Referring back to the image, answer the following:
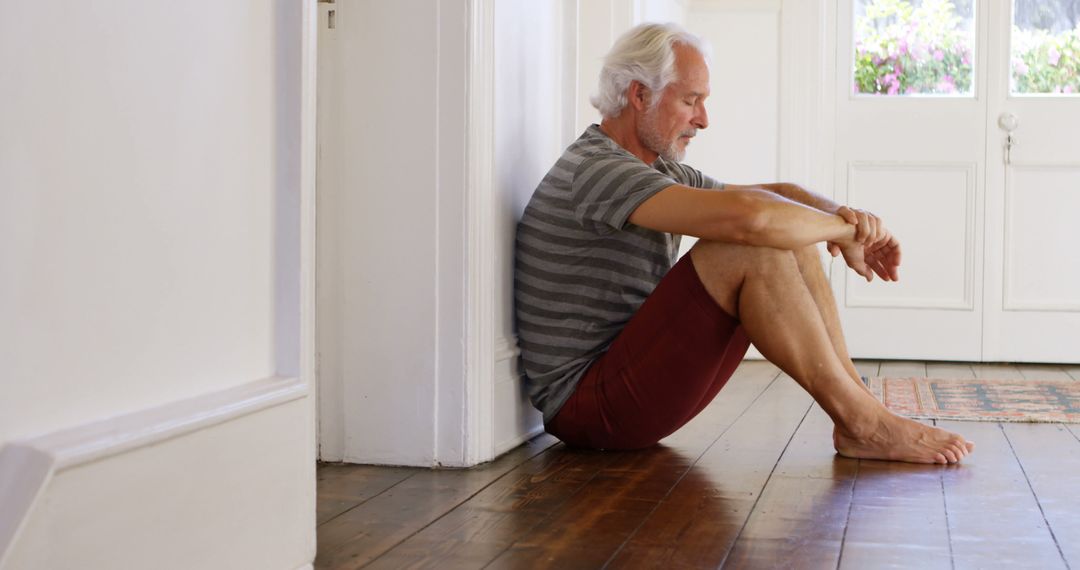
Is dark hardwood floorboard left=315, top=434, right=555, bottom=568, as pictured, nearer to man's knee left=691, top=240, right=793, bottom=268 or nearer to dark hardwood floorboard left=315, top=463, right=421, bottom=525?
dark hardwood floorboard left=315, top=463, right=421, bottom=525

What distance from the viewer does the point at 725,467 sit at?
227 cm

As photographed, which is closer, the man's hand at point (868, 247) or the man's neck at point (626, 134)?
the man's hand at point (868, 247)

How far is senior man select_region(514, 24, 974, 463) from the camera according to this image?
2158mm

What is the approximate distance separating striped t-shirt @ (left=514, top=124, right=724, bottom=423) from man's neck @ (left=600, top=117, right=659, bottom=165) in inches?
2.4

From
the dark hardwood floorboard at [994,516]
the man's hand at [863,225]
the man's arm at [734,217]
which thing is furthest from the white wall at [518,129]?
the dark hardwood floorboard at [994,516]

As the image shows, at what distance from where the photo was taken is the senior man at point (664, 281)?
216 centimetres

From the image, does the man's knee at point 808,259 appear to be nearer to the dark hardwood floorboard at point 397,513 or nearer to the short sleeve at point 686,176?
the short sleeve at point 686,176

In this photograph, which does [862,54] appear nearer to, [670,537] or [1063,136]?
[1063,136]

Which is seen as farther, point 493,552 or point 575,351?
point 575,351

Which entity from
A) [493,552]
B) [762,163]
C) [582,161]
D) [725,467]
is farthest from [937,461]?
[762,163]

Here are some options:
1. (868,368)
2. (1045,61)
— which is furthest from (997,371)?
(1045,61)

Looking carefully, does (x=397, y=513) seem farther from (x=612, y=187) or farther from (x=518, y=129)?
(x=518, y=129)

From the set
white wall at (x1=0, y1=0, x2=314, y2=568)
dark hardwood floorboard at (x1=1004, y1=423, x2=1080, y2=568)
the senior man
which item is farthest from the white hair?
white wall at (x1=0, y1=0, x2=314, y2=568)

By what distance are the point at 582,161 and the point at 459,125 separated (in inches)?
9.3
